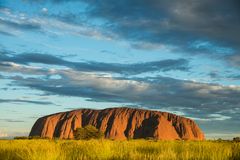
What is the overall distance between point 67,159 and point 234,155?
433 cm

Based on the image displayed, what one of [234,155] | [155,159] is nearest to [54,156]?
[155,159]

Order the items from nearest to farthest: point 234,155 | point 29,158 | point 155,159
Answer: point 155,159 → point 29,158 → point 234,155

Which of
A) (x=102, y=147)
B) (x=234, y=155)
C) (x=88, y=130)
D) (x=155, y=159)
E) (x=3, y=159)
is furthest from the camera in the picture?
(x=88, y=130)

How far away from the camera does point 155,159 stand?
339 inches

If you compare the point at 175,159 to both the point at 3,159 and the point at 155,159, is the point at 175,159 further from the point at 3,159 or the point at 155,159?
the point at 3,159

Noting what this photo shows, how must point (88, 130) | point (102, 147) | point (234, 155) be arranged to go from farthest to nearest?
1. point (88, 130)
2. point (102, 147)
3. point (234, 155)

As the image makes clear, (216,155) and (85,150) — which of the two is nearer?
(216,155)

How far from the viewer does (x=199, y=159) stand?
914cm

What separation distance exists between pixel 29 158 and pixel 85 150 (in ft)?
A: 9.66

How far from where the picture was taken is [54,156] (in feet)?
31.9

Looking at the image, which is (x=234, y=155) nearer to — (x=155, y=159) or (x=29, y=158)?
(x=155, y=159)

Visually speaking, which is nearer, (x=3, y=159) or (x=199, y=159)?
(x=199, y=159)

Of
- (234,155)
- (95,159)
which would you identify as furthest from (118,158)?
(234,155)

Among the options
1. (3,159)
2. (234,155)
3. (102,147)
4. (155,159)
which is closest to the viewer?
(155,159)
